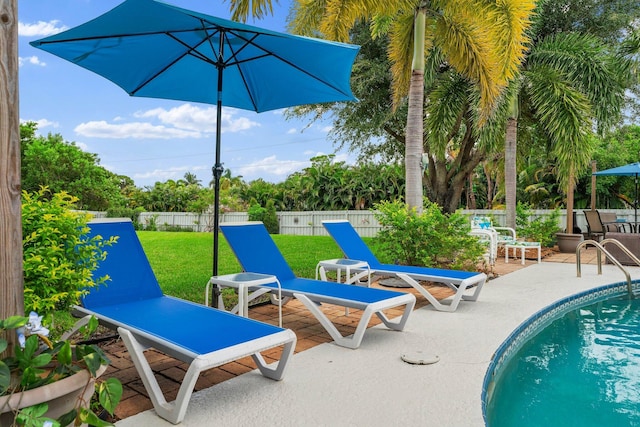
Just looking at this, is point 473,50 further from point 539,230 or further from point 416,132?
point 539,230

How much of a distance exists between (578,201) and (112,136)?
5773cm

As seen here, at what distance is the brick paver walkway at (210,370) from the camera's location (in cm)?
307

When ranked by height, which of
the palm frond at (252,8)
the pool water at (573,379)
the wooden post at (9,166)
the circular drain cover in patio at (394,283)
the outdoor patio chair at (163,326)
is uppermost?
the palm frond at (252,8)

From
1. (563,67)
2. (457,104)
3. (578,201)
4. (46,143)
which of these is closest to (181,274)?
(457,104)

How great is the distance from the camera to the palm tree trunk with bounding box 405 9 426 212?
8.20m

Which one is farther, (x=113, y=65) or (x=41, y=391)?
(x=113, y=65)

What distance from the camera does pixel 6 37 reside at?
6.68 ft

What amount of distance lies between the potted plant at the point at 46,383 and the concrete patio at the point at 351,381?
0.72 meters

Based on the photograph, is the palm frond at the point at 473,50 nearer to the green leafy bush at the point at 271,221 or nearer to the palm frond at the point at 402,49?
the palm frond at the point at 402,49

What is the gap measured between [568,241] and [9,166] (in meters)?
13.9

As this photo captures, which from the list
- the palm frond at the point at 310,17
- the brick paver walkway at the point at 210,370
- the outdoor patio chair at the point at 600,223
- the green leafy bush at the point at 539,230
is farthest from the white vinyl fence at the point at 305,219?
the brick paver walkway at the point at 210,370

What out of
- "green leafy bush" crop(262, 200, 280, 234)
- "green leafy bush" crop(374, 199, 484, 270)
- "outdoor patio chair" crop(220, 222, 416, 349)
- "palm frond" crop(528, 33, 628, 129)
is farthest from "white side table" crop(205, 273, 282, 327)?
"green leafy bush" crop(262, 200, 280, 234)

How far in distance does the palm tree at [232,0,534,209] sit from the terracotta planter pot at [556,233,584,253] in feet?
18.5

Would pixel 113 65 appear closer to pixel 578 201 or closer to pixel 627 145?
pixel 578 201
